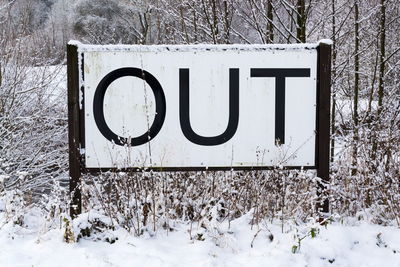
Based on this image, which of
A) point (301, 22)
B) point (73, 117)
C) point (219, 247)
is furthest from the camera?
point (301, 22)

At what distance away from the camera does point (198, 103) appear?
10.7ft

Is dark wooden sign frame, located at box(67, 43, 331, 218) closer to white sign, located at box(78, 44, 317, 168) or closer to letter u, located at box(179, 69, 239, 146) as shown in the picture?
white sign, located at box(78, 44, 317, 168)

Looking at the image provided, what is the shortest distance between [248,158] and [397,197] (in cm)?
125

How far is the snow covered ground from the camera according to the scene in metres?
2.79

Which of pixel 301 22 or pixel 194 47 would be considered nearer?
pixel 194 47

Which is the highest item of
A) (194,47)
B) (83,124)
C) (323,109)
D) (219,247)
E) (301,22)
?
(301,22)

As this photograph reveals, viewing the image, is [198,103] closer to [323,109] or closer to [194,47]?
[194,47]

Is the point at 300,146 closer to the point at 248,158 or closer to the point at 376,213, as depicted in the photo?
the point at 248,158

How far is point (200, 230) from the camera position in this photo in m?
3.10

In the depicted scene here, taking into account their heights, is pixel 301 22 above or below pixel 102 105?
above

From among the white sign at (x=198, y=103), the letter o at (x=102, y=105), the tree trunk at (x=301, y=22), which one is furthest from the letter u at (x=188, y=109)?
the tree trunk at (x=301, y=22)

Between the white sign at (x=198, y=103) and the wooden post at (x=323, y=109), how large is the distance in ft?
0.13

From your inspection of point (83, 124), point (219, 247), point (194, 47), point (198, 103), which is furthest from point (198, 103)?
point (219, 247)

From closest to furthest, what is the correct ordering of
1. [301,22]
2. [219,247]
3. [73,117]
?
[219,247]
[73,117]
[301,22]
